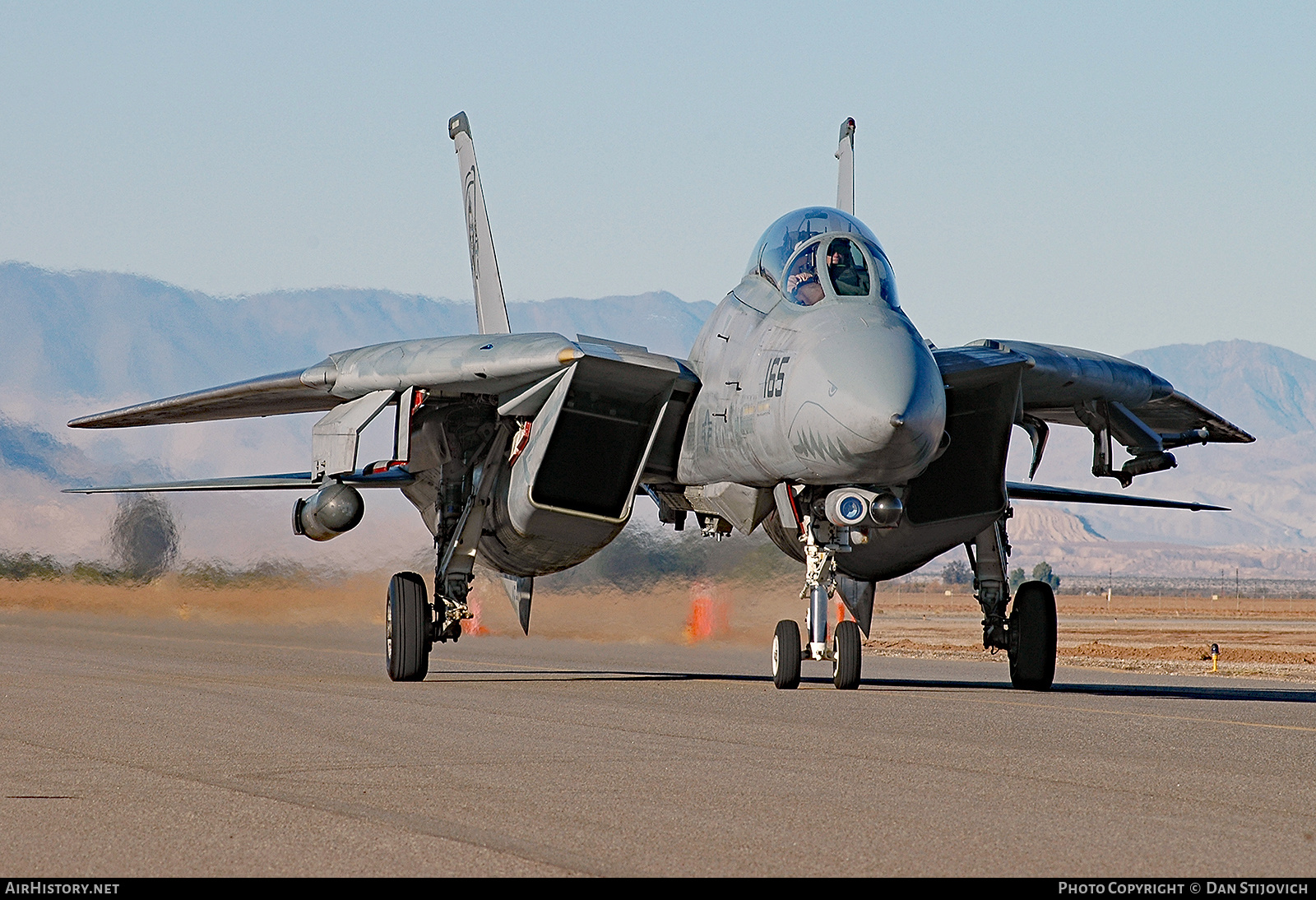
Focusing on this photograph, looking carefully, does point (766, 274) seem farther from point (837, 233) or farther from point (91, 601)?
point (91, 601)

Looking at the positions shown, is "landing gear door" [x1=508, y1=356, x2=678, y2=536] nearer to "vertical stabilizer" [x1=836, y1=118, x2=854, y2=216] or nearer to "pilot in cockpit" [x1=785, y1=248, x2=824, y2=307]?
"pilot in cockpit" [x1=785, y1=248, x2=824, y2=307]

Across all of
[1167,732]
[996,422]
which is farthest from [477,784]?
[996,422]

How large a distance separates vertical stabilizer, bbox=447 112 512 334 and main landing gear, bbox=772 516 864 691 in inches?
265

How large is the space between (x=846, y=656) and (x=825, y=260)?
137 inches

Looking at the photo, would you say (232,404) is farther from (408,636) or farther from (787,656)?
(787,656)

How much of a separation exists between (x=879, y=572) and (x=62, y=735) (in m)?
8.91

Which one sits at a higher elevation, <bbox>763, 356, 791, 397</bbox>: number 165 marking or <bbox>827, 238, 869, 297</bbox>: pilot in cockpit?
<bbox>827, 238, 869, 297</bbox>: pilot in cockpit

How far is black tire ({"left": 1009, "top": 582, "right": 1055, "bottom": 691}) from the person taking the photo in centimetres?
1570

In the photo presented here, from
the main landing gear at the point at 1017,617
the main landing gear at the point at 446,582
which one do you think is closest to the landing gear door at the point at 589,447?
the main landing gear at the point at 446,582

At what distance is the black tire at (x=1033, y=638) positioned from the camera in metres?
15.7

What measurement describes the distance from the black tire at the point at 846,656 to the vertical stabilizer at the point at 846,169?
5.66m

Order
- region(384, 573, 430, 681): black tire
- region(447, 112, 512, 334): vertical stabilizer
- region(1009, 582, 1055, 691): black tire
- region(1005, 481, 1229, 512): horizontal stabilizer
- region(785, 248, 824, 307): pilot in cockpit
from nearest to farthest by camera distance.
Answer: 1. region(785, 248, 824, 307): pilot in cockpit
2. region(1009, 582, 1055, 691): black tire
3. region(384, 573, 430, 681): black tire
4. region(1005, 481, 1229, 512): horizontal stabilizer
5. region(447, 112, 512, 334): vertical stabilizer

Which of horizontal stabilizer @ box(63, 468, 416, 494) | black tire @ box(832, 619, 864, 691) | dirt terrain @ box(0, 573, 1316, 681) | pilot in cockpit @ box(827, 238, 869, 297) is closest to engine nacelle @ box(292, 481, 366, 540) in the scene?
horizontal stabilizer @ box(63, 468, 416, 494)

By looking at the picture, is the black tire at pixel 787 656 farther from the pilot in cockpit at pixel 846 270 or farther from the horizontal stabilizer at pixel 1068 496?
the horizontal stabilizer at pixel 1068 496
